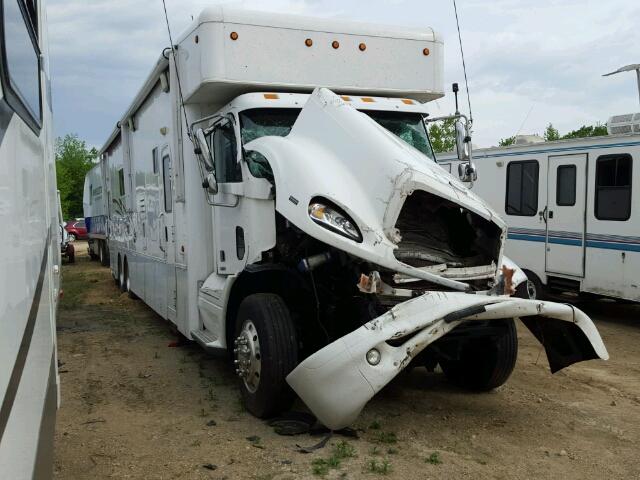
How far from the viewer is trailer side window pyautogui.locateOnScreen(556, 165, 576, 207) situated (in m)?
10.1

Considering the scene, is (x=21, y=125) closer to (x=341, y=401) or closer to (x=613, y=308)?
(x=341, y=401)

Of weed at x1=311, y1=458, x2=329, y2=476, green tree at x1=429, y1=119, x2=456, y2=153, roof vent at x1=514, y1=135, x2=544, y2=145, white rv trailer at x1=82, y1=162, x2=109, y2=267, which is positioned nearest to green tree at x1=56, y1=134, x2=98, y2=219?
white rv trailer at x1=82, y1=162, x2=109, y2=267

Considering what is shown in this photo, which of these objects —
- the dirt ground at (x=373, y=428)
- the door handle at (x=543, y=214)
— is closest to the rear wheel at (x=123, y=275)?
the dirt ground at (x=373, y=428)

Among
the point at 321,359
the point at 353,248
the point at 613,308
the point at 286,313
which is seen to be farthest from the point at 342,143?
the point at 613,308

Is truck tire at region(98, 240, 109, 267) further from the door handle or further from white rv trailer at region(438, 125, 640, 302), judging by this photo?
the door handle

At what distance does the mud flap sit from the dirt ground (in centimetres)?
52

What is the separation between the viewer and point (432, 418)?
17.4ft

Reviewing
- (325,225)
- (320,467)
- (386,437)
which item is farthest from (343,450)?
(325,225)

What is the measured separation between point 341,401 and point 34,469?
8.77 ft

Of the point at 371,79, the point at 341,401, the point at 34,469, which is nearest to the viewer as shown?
the point at 34,469

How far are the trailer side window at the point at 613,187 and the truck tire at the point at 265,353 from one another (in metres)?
6.13

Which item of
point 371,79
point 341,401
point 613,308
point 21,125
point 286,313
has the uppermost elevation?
point 371,79

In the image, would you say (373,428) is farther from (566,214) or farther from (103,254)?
(103,254)

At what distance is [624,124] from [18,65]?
921cm
